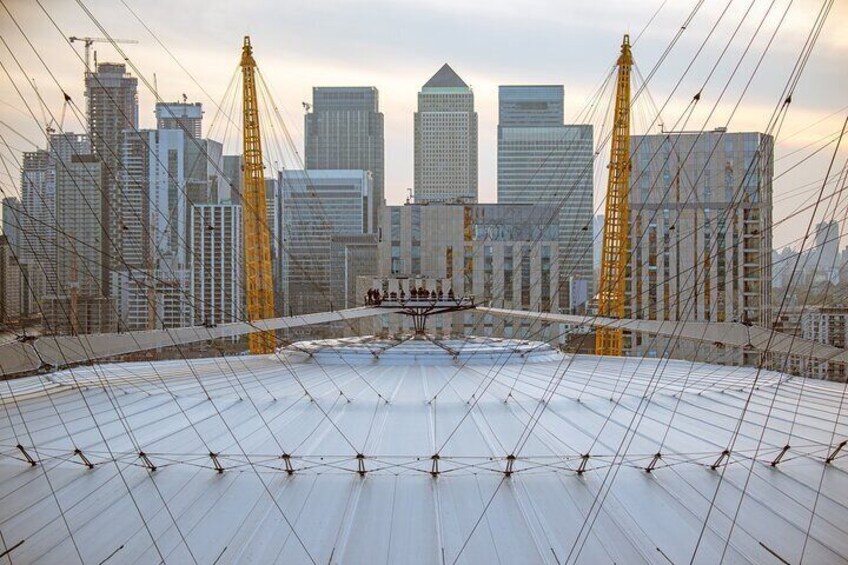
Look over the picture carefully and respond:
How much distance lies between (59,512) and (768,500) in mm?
10352

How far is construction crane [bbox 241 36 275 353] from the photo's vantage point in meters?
49.3

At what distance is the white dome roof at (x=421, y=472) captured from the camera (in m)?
12.1

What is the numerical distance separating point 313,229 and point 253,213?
105251 millimetres

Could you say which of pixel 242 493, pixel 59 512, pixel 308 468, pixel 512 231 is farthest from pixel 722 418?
pixel 512 231

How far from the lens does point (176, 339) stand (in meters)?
19.0

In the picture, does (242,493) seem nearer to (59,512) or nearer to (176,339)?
(59,512)

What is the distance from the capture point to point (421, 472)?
14.3 metres

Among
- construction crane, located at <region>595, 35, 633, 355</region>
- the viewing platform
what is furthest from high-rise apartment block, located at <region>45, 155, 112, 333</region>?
the viewing platform

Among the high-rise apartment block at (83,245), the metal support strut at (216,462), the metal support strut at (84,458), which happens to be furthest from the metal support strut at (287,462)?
the high-rise apartment block at (83,245)

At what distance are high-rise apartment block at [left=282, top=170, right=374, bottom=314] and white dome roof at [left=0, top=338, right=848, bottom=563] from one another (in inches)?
2696

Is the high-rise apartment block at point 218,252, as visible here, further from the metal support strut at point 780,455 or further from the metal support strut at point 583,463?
the metal support strut at point 780,455

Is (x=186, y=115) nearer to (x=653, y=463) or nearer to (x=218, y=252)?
(x=218, y=252)

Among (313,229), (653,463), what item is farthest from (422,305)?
(313,229)

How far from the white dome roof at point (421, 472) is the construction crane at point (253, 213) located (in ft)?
96.0
